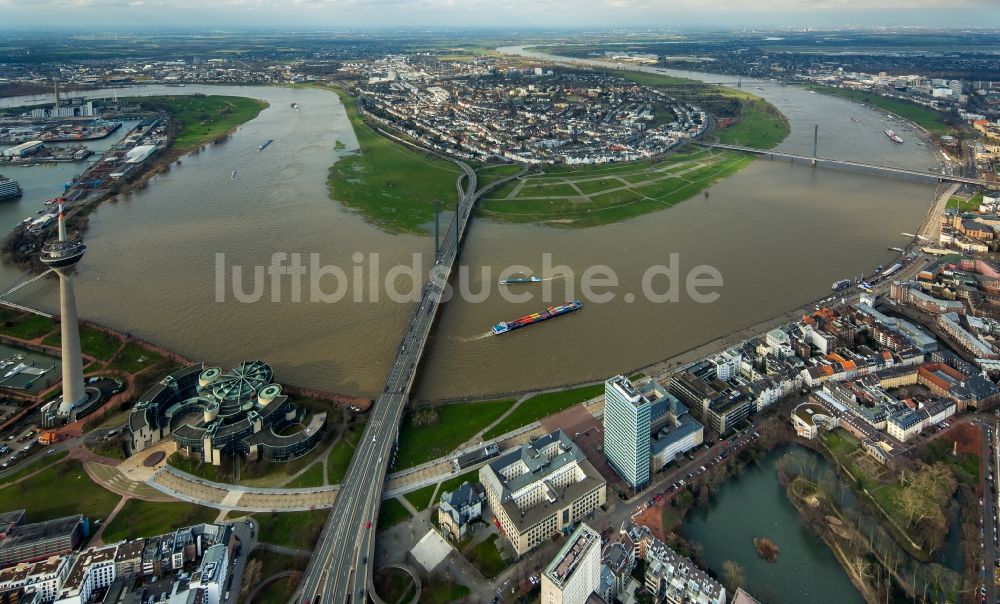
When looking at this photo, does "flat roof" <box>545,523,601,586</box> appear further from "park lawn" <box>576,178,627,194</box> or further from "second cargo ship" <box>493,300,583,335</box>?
"park lawn" <box>576,178,627,194</box>

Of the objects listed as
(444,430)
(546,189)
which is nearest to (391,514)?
(444,430)

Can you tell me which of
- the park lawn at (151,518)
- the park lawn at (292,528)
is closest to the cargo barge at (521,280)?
the park lawn at (292,528)

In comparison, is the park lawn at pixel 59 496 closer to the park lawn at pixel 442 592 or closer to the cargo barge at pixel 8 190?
the park lawn at pixel 442 592

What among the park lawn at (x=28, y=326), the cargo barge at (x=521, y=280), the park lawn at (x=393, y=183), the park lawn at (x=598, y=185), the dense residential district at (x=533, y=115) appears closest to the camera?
the park lawn at (x=28, y=326)

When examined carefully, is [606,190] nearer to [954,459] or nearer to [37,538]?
[954,459]

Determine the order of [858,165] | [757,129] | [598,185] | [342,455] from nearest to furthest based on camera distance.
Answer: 1. [342,455]
2. [598,185]
3. [858,165]
4. [757,129]

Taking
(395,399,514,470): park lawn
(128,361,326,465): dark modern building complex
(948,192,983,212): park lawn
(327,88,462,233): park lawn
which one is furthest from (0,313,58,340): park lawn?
(948,192,983,212): park lawn

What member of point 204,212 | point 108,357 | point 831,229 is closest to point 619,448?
point 108,357
